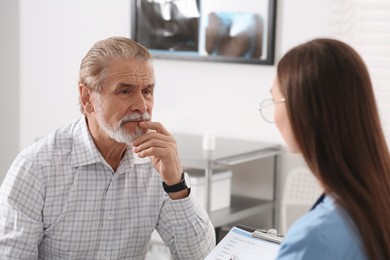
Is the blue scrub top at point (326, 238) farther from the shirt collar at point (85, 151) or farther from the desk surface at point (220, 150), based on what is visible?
the desk surface at point (220, 150)

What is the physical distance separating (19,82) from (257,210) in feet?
5.36

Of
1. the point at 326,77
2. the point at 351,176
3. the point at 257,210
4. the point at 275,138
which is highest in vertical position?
the point at 326,77

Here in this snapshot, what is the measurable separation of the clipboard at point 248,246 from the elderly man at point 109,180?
312 mm

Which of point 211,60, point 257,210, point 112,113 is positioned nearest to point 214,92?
point 211,60

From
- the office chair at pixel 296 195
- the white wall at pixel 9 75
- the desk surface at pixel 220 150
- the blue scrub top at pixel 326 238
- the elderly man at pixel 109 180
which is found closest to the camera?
the blue scrub top at pixel 326 238

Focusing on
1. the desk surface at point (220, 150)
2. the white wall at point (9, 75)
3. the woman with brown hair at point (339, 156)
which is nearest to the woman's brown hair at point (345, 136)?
the woman with brown hair at point (339, 156)

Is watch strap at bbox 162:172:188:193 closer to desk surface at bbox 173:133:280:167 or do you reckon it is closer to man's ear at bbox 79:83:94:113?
man's ear at bbox 79:83:94:113

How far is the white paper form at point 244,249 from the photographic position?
180cm

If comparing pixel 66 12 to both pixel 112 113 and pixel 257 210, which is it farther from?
pixel 112 113

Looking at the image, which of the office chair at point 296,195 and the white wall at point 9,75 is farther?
the white wall at point 9,75

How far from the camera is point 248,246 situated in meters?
1.83

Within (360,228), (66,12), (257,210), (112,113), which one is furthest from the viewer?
(66,12)

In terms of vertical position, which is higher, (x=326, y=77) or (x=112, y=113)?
(x=326, y=77)

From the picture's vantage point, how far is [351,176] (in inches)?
50.9
